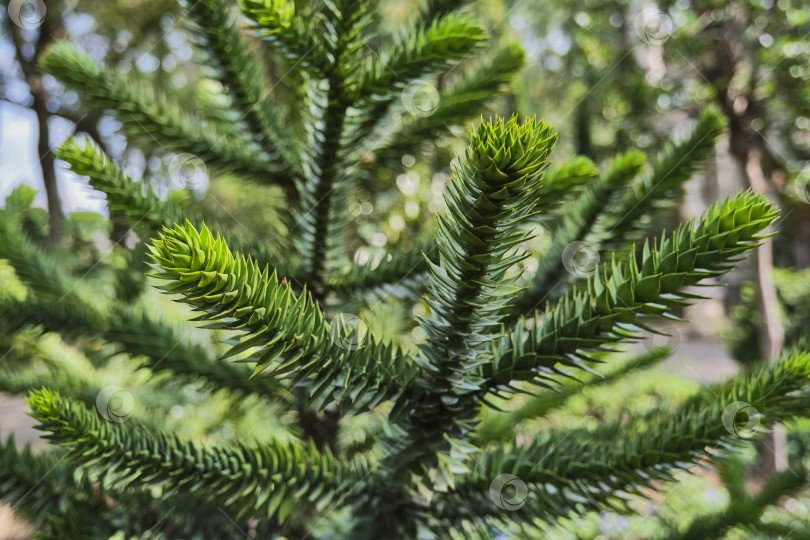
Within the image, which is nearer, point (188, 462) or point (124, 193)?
point (188, 462)

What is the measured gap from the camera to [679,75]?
4289mm

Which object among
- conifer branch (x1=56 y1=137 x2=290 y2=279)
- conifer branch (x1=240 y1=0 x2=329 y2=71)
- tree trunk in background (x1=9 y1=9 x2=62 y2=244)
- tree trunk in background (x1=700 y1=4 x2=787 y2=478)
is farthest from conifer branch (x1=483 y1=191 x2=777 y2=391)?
tree trunk in background (x1=9 y1=9 x2=62 y2=244)

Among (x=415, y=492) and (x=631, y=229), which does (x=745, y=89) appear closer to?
(x=631, y=229)

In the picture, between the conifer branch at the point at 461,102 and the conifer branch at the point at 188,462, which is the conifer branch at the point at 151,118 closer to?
the conifer branch at the point at 461,102

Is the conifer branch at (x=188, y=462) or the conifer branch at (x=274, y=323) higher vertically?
the conifer branch at (x=274, y=323)

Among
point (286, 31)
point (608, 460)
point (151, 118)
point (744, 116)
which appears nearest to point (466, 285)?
point (608, 460)

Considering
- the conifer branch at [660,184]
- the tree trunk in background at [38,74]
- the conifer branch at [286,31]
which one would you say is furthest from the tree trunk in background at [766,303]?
the tree trunk in background at [38,74]

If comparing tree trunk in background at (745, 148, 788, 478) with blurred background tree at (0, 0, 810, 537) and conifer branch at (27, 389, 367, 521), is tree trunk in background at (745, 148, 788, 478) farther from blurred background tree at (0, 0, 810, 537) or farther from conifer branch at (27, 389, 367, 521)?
conifer branch at (27, 389, 367, 521)

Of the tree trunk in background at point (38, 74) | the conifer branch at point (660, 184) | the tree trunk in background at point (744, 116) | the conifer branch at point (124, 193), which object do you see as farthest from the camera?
the tree trunk in background at point (38, 74)

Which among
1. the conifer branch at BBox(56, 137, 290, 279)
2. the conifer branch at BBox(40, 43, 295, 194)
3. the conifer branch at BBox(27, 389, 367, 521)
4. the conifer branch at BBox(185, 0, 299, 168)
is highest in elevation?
the conifer branch at BBox(185, 0, 299, 168)

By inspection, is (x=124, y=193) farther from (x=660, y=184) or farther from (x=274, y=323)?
(x=660, y=184)

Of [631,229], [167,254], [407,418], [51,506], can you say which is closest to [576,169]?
[631,229]

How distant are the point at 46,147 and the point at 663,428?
601cm

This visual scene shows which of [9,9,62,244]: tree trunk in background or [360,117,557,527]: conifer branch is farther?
[9,9,62,244]: tree trunk in background
